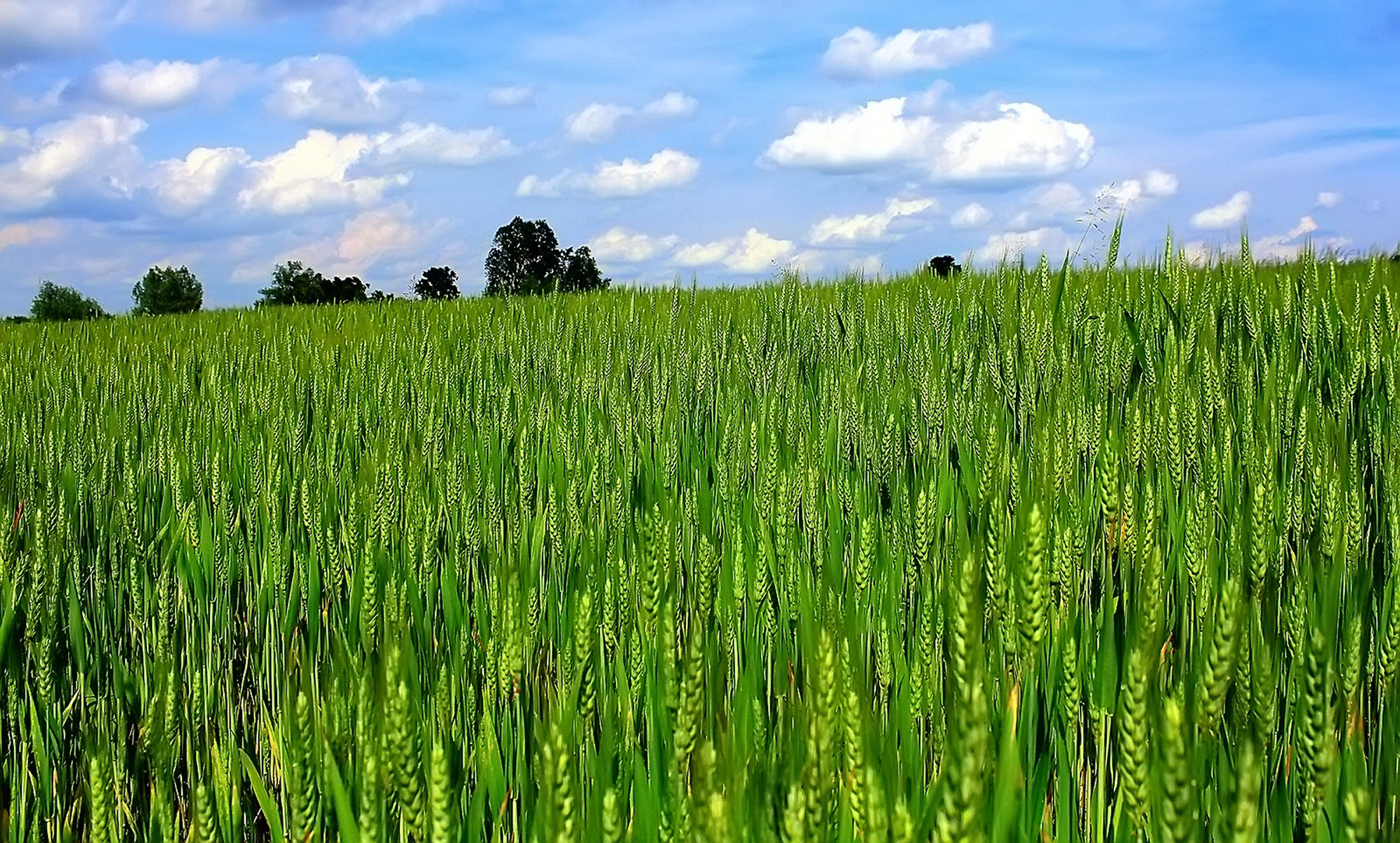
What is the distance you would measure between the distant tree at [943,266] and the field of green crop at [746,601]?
→ 150 inches

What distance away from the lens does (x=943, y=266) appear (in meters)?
7.64

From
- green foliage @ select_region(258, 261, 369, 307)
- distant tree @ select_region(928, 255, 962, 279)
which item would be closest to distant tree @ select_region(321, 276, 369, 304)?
green foliage @ select_region(258, 261, 369, 307)

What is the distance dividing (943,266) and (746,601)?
664cm

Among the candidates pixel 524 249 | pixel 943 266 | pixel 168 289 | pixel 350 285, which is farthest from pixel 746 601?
pixel 168 289

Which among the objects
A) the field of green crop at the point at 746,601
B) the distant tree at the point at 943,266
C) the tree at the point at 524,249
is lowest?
the field of green crop at the point at 746,601

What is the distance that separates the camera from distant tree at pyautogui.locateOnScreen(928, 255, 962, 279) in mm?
7129

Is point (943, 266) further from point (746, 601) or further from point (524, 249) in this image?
point (524, 249)

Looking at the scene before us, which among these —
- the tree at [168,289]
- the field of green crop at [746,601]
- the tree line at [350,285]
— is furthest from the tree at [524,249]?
the field of green crop at [746,601]

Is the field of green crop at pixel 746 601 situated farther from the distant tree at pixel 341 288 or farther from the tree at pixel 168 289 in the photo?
the tree at pixel 168 289

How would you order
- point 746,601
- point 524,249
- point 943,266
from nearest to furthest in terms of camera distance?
point 746,601 < point 943,266 < point 524,249

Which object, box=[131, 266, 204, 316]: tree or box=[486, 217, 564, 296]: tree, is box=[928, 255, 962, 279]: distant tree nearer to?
box=[486, 217, 564, 296]: tree

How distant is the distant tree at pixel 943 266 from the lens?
7.13 metres

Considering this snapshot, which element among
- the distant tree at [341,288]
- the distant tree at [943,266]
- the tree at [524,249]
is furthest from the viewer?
the tree at [524,249]

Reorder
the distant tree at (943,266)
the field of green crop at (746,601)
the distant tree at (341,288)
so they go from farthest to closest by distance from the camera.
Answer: the distant tree at (341,288)
the distant tree at (943,266)
the field of green crop at (746,601)
